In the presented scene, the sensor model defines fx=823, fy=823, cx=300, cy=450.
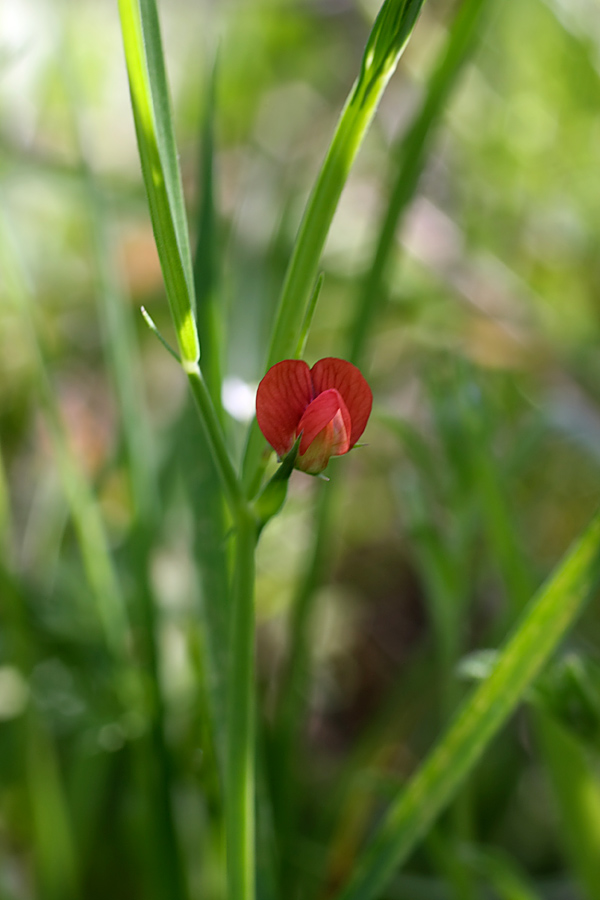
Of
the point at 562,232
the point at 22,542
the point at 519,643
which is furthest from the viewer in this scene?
the point at 562,232

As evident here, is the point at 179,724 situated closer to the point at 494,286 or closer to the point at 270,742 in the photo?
the point at 270,742

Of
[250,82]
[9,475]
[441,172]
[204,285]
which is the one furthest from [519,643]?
[250,82]

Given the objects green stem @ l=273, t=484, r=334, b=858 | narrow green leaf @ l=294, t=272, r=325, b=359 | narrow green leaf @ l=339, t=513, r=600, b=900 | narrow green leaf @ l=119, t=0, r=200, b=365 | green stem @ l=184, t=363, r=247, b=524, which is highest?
narrow green leaf @ l=119, t=0, r=200, b=365

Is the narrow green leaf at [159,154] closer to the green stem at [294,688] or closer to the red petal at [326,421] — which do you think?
the red petal at [326,421]

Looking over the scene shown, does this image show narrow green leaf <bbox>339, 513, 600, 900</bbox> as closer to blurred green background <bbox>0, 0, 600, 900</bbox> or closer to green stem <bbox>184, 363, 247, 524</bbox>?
blurred green background <bbox>0, 0, 600, 900</bbox>

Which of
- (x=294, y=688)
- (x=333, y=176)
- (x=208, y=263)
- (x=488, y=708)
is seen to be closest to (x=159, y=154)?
(x=333, y=176)

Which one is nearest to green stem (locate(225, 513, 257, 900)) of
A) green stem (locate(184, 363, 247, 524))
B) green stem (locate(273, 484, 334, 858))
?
green stem (locate(184, 363, 247, 524))

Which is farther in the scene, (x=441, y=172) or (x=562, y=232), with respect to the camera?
(x=441, y=172)
